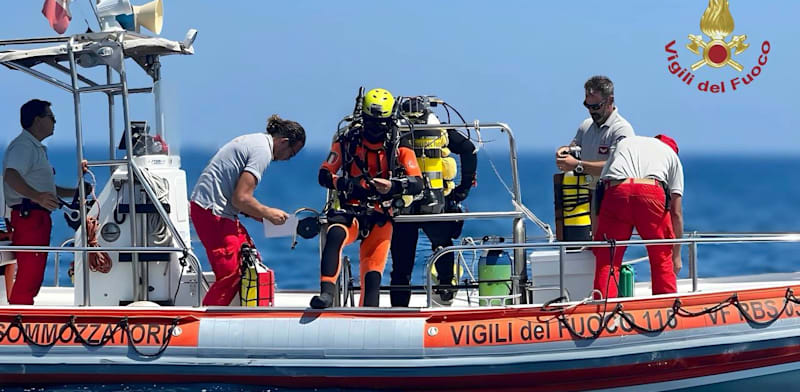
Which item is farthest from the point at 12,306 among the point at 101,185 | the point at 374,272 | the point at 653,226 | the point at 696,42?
the point at 696,42

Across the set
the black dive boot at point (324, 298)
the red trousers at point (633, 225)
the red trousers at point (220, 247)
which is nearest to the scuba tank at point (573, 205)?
the red trousers at point (633, 225)

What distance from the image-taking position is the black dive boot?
25.5ft

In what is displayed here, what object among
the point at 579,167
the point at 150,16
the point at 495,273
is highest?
the point at 150,16

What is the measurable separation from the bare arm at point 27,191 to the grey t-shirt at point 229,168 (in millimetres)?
1218

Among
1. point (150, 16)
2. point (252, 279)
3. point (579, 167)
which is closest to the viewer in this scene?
point (252, 279)

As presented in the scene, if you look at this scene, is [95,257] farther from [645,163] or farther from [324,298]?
[645,163]

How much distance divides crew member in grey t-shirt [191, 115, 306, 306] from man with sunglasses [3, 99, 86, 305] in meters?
1.27

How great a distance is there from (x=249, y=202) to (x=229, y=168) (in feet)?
1.00

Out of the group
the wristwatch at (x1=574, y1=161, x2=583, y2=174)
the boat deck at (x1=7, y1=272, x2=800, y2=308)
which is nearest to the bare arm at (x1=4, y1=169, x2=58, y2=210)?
the boat deck at (x1=7, y1=272, x2=800, y2=308)

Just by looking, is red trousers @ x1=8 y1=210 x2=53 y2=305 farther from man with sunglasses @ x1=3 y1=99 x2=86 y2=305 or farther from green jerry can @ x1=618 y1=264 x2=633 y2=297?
green jerry can @ x1=618 y1=264 x2=633 y2=297

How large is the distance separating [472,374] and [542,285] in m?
0.94

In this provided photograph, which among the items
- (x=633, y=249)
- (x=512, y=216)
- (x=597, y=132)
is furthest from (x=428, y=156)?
(x=633, y=249)

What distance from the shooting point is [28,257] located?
8.49 meters

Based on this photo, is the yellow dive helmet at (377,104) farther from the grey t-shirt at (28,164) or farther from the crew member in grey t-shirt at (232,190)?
the grey t-shirt at (28,164)
